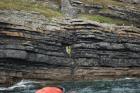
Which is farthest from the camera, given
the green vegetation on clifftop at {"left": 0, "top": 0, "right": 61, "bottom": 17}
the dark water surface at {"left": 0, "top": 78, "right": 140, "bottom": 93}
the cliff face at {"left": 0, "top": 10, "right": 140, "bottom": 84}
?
the green vegetation on clifftop at {"left": 0, "top": 0, "right": 61, "bottom": 17}

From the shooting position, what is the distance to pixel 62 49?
159ft

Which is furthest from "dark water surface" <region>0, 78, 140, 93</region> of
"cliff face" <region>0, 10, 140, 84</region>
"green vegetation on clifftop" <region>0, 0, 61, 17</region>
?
"green vegetation on clifftop" <region>0, 0, 61, 17</region>

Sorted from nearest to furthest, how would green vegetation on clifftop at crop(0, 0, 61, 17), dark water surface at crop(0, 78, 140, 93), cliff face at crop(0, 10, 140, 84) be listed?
1. dark water surface at crop(0, 78, 140, 93)
2. cliff face at crop(0, 10, 140, 84)
3. green vegetation on clifftop at crop(0, 0, 61, 17)

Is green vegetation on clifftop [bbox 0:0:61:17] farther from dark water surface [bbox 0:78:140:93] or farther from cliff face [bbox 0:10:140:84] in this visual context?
dark water surface [bbox 0:78:140:93]

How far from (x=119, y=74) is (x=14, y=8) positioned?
1569 cm

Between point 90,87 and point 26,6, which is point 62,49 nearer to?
point 90,87

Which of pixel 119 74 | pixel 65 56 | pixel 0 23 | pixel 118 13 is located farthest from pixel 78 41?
pixel 118 13

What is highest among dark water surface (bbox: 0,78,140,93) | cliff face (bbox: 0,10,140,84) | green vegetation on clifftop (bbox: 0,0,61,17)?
green vegetation on clifftop (bbox: 0,0,61,17)

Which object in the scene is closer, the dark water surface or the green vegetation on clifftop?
the dark water surface

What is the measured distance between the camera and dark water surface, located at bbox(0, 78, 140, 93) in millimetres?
42031

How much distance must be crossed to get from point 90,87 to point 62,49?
22.5 ft

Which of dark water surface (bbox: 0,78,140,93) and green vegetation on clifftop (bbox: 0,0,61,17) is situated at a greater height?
green vegetation on clifftop (bbox: 0,0,61,17)

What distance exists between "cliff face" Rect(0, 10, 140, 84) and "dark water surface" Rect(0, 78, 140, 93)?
1.44m

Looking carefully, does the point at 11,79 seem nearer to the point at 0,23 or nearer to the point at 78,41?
the point at 0,23
